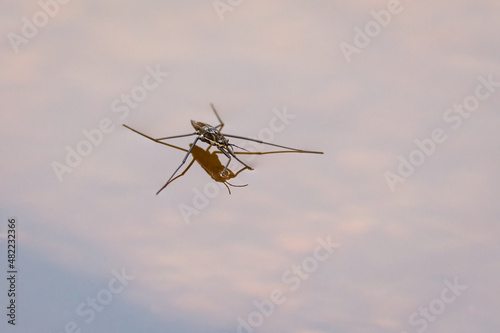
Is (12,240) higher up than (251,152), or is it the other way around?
(251,152)

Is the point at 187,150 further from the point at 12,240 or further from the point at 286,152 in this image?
the point at 12,240

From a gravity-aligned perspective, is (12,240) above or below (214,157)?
below

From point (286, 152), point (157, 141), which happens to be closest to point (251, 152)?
point (286, 152)

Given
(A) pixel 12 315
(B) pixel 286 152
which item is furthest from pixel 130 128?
(A) pixel 12 315

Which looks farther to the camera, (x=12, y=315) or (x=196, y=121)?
(x=196, y=121)

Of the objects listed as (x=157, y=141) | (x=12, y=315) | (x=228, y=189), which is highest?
(x=157, y=141)

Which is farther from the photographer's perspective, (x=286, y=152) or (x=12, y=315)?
(x=286, y=152)

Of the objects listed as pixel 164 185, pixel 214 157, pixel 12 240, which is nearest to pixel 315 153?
pixel 214 157

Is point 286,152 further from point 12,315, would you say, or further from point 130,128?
point 12,315
